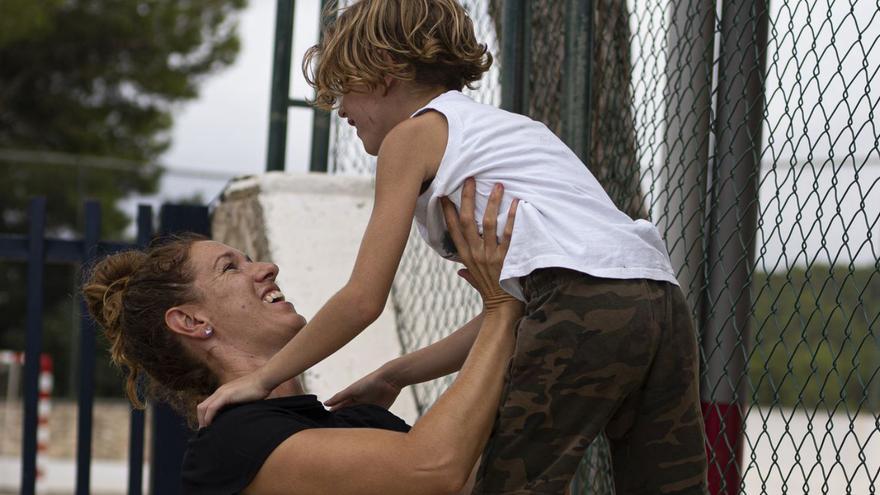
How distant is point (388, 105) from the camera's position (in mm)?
2609

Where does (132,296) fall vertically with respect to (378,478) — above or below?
above

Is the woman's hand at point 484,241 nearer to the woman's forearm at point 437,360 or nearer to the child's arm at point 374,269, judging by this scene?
the child's arm at point 374,269

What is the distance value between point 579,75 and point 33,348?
247cm

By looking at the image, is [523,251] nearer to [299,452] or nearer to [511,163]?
[511,163]

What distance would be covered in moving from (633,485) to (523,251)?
516 millimetres

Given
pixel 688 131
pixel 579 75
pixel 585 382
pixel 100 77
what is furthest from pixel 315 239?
pixel 100 77

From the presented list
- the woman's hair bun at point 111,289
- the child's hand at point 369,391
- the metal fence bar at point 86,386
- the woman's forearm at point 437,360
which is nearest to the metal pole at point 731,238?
the woman's forearm at point 437,360

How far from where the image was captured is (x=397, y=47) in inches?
99.3

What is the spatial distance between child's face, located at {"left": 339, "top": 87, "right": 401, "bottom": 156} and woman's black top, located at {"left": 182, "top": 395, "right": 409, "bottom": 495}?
0.59m

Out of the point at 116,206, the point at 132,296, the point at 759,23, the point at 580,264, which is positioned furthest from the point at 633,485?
the point at 116,206

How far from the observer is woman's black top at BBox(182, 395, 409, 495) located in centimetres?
238

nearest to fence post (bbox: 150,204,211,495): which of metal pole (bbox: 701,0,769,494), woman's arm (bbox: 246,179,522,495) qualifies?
metal pole (bbox: 701,0,769,494)

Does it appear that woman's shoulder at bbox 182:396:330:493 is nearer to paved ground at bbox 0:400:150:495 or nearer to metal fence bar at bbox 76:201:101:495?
→ metal fence bar at bbox 76:201:101:495

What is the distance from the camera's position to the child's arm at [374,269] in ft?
7.61
